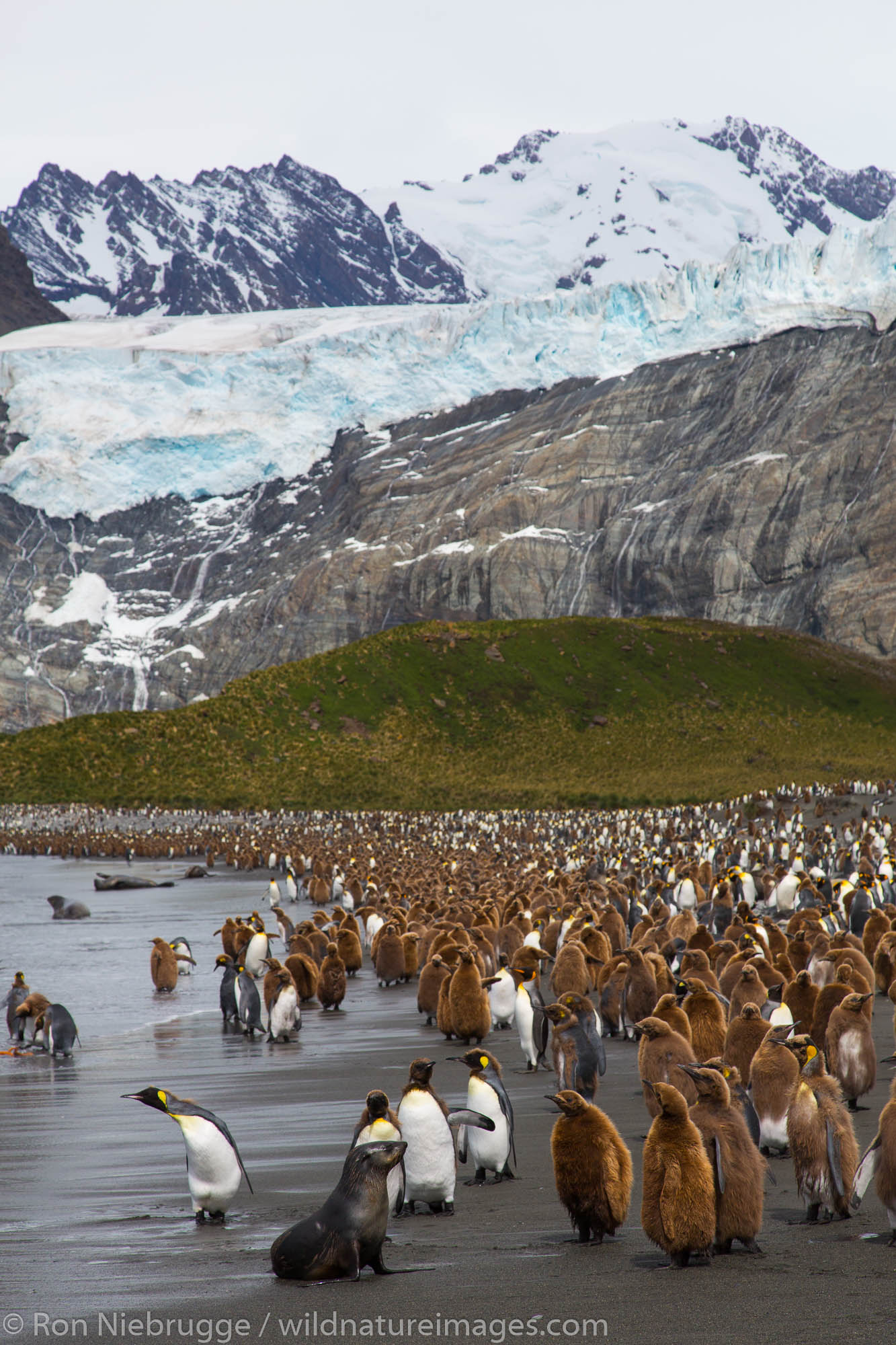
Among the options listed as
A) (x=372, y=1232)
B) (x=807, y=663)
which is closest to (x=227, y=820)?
(x=807, y=663)

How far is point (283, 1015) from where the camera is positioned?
1300 cm

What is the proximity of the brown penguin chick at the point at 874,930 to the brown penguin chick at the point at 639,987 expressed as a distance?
435 cm

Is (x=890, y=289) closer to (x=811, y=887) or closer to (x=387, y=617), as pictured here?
(x=387, y=617)

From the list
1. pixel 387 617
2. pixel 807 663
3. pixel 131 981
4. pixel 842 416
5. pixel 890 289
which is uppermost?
pixel 890 289

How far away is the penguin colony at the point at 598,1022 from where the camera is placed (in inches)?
225

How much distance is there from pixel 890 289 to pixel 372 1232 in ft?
416

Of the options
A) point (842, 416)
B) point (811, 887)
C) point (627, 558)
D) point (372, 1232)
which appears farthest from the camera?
point (627, 558)

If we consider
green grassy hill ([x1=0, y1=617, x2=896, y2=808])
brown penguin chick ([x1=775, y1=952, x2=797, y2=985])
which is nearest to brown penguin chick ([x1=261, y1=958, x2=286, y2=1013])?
brown penguin chick ([x1=775, y1=952, x2=797, y2=985])

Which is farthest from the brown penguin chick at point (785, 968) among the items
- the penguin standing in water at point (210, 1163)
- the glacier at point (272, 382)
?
the glacier at point (272, 382)

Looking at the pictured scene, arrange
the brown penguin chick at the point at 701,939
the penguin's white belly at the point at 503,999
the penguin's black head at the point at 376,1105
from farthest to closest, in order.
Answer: the brown penguin chick at the point at 701,939
the penguin's white belly at the point at 503,999
the penguin's black head at the point at 376,1105

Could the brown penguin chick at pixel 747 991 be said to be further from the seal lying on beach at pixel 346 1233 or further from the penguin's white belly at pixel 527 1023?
the seal lying on beach at pixel 346 1233

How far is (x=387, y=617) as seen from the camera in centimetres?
13675

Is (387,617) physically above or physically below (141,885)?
above

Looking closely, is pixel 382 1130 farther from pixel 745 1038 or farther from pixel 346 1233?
pixel 745 1038
